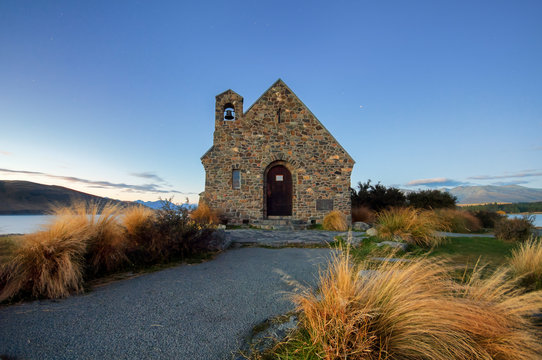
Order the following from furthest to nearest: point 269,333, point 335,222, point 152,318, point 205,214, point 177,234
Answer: point 335,222
point 205,214
point 177,234
point 152,318
point 269,333

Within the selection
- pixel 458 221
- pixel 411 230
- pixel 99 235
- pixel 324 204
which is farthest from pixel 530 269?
pixel 458 221

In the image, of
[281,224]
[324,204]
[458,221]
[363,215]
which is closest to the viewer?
[281,224]

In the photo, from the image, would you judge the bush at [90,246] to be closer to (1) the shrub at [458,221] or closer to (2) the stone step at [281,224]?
(2) the stone step at [281,224]

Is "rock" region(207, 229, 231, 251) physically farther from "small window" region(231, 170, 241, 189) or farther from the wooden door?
the wooden door

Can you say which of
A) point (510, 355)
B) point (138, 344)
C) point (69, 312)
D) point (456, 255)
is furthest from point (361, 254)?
point (69, 312)

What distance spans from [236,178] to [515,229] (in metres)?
10.3

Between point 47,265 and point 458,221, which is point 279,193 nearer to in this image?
point 458,221

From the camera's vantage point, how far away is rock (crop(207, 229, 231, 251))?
5656 mm

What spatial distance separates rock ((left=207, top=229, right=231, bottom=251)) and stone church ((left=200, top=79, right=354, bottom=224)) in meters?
5.80

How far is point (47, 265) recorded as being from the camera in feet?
10.4

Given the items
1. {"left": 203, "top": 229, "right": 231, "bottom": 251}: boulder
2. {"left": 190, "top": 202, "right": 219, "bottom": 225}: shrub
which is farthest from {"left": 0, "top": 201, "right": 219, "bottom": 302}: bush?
{"left": 190, "top": 202, "right": 219, "bottom": 225}: shrub

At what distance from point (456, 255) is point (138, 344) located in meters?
6.21

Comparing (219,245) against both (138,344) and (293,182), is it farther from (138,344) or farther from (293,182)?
(293,182)

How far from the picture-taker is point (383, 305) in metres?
2.02
